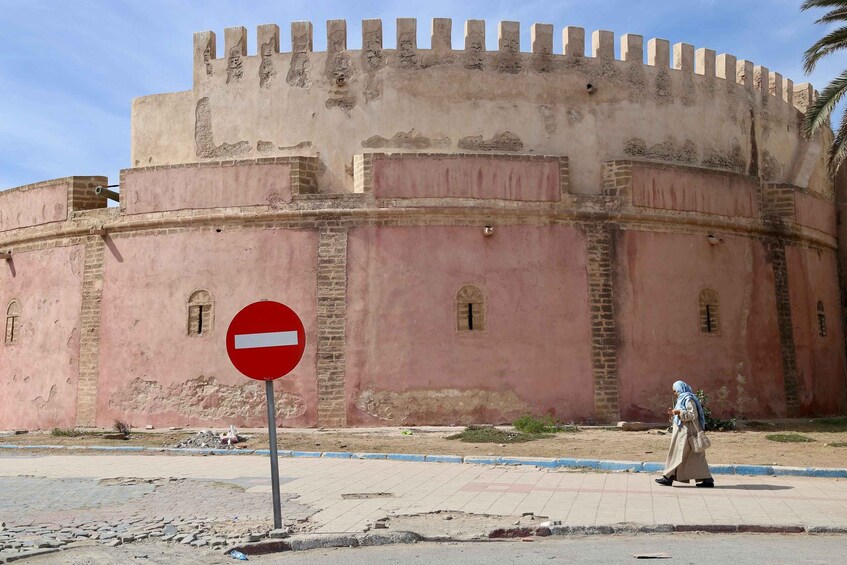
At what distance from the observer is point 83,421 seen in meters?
17.3

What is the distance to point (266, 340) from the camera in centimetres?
697

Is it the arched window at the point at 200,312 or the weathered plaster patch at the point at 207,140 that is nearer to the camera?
the arched window at the point at 200,312

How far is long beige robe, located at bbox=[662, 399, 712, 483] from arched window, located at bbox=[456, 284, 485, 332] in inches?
278

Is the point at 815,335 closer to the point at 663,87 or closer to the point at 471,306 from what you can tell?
the point at 663,87

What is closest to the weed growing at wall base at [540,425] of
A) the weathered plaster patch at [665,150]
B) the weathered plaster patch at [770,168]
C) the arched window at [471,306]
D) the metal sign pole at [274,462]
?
the arched window at [471,306]

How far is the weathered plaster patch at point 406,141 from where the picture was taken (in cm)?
1775

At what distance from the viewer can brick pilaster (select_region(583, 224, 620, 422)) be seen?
1667 centimetres

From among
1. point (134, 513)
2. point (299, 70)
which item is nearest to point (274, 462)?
point (134, 513)

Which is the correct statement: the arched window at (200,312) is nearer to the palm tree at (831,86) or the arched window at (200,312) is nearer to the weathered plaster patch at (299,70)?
the weathered plaster patch at (299,70)

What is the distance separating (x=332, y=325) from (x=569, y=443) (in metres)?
4.93

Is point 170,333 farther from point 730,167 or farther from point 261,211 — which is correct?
point 730,167

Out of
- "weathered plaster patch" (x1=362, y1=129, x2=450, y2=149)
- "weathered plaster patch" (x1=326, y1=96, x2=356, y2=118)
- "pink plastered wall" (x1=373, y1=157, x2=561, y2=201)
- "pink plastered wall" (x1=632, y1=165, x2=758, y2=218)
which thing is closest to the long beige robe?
"pink plastered wall" (x1=373, y1=157, x2=561, y2=201)

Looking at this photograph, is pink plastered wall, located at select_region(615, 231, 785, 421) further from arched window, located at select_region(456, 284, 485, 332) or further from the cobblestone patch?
the cobblestone patch

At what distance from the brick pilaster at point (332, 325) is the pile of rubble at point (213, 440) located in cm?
185
